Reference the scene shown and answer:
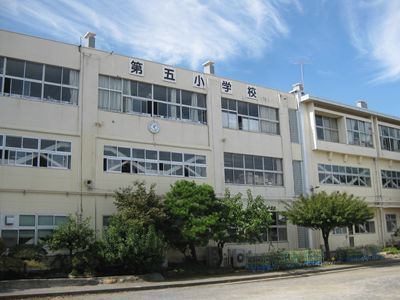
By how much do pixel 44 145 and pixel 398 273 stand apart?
15001 mm

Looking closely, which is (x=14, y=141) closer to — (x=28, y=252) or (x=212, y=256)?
(x=28, y=252)

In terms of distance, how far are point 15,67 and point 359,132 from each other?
22.5m

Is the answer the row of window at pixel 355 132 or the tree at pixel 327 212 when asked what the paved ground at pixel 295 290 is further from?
the row of window at pixel 355 132

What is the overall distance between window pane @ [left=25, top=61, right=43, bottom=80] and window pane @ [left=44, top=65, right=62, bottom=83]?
264 millimetres

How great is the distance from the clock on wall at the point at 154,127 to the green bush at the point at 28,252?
25.3 feet

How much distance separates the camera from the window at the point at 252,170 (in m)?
25.2

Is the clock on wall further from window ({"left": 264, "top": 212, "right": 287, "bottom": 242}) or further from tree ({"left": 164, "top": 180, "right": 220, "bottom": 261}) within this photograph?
window ({"left": 264, "top": 212, "right": 287, "bottom": 242})

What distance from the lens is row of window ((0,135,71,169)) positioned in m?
18.3

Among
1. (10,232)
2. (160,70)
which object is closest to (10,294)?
(10,232)

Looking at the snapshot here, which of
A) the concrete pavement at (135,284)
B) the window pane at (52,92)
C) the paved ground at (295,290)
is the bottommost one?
the paved ground at (295,290)

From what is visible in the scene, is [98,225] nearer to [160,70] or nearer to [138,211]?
[138,211]

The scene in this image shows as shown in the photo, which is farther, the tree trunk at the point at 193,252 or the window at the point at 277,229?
the window at the point at 277,229

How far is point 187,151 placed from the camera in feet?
76.9

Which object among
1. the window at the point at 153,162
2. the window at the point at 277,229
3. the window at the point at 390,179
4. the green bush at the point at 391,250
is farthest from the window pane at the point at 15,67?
the window at the point at 390,179
